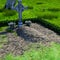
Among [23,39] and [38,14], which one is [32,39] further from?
[38,14]

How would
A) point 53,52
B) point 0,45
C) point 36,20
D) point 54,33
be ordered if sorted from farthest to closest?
point 36,20, point 54,33, point 0,45, point 53,52

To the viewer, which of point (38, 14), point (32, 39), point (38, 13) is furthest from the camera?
point (38, 13)

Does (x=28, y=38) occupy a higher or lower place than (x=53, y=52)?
lower

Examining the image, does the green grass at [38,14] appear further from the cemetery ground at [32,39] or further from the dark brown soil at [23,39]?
the dark brown soil at [23,39]

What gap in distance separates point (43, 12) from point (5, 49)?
46.8ft

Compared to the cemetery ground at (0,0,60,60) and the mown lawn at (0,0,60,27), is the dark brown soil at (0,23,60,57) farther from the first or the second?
the mown lawn at (0,0,60,27)

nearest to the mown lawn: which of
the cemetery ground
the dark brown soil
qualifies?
the cemetery ground

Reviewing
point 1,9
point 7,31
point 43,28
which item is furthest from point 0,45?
point 1,9

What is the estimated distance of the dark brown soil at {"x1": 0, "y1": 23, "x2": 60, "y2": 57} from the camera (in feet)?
48.0

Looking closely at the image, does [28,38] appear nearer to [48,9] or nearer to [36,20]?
[36,20]

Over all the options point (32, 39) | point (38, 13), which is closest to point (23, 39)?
point (32, 39)

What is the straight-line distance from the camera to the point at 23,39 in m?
17.2

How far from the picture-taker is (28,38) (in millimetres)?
16953

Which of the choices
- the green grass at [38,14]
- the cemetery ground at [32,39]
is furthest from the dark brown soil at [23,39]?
the green grass at [38,14]
